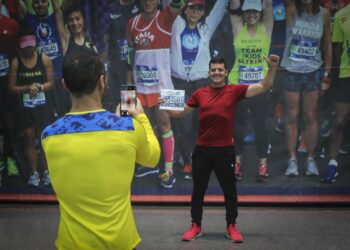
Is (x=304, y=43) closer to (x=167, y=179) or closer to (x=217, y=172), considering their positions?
(x=217, y=172)

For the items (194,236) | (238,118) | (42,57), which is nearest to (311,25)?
(238,118)

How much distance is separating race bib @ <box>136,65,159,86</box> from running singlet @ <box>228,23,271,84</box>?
3.05 ft

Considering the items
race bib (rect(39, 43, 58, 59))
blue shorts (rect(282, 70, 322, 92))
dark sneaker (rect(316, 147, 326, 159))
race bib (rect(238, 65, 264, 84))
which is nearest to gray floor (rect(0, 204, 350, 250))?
dark sneaker (rect(316, 147, 326, 159))

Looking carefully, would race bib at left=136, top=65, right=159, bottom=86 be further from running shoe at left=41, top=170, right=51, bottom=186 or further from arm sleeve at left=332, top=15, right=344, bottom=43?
arm sleeve at left=332, top=15, right=344, bottom=43

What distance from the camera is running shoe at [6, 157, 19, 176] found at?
18.9ft

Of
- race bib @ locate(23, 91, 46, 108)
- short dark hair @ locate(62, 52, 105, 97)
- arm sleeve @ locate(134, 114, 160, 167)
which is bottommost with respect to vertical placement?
race bib @ locate(23, 91, 46, 108)

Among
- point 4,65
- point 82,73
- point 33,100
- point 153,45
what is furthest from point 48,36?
point 82,73

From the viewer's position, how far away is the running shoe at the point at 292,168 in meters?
5.44

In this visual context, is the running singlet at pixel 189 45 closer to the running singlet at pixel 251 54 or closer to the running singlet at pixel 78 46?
the running singlet at pixel 251 54

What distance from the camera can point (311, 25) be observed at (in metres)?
5.24

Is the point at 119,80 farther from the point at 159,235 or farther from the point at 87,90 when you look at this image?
the point at 87,90

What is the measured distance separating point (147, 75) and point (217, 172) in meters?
1.74

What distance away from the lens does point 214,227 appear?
15.8 feet

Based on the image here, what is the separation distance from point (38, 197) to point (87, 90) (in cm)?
438
